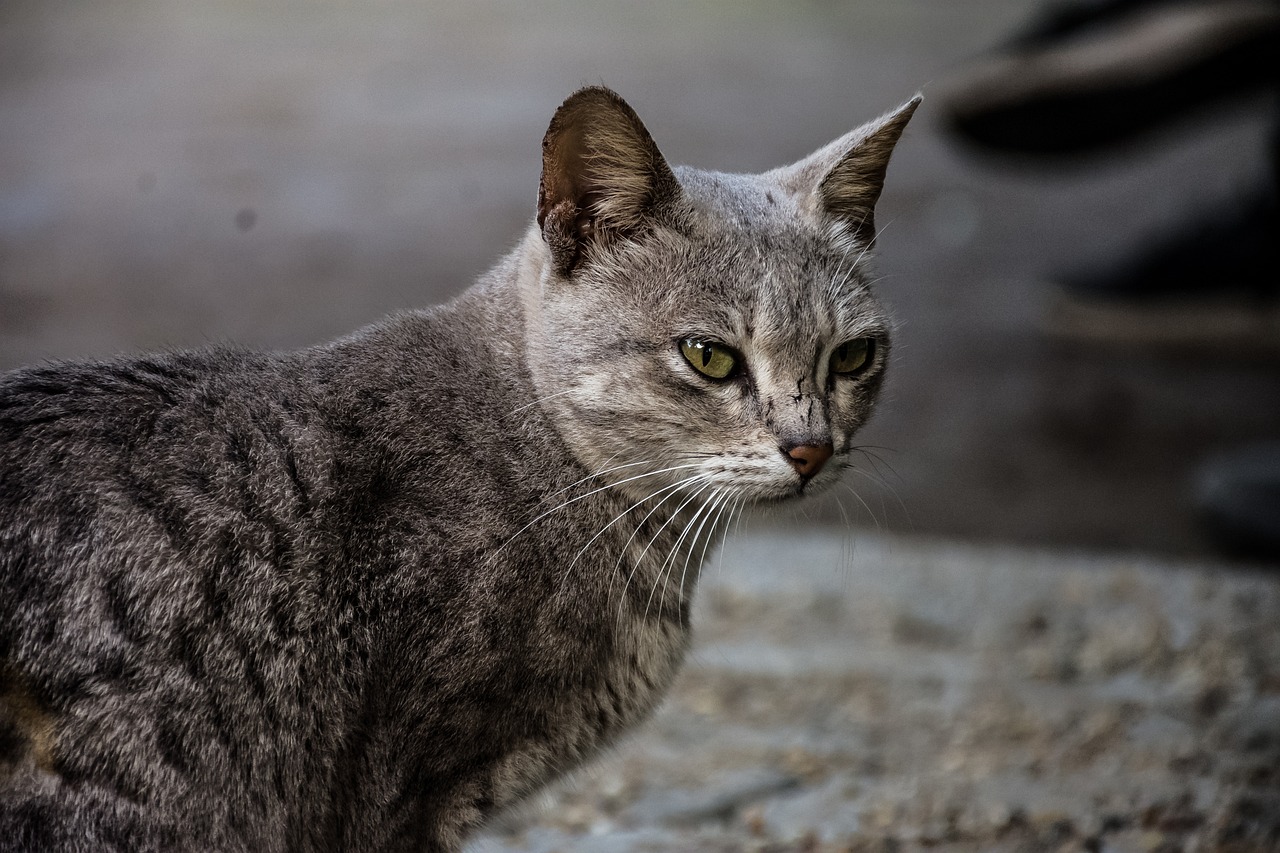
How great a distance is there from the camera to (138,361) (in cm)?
201

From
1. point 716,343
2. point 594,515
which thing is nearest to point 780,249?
point 716,343

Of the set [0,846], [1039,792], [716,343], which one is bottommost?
[1039,792]

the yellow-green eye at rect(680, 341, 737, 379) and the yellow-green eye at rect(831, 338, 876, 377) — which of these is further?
the yellow-green eye at rect(831, 338, 876, 377)

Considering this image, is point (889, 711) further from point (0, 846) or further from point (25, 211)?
point (25, 211)

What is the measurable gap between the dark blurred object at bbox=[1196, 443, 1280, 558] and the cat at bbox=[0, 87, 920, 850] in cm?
327

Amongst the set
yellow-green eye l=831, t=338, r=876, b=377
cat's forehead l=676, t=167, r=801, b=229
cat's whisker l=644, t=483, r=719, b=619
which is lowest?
cat's whisker l=644, t=483, r=719, b=619

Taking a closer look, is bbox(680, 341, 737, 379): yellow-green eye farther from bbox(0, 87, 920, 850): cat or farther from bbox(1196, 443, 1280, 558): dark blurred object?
bbox(1196, 443, 1280, 558): dark blurred object

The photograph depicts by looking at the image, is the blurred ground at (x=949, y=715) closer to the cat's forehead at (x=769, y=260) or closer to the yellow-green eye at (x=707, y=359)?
the yellow-green eye at (x=707, y=359)

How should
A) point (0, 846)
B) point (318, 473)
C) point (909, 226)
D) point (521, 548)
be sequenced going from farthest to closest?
point (909, 226) < point (521, 548) < point (318, 473) < point (0, 846)

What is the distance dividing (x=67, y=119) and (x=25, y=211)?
0.60m

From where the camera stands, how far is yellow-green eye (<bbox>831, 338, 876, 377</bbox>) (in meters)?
2.27

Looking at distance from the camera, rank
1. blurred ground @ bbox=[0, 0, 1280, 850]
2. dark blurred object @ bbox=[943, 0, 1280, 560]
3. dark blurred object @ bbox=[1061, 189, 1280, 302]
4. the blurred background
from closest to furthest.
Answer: blurred ground @ bbox=[0, 0, 1280, 850] → dark blurred object @ bbox=[943, 0, 1280, 560] → the blurred background → dark blurred object @ bbox=[1061, 189, 1280, 302]

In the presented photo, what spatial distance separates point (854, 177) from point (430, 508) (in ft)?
3.25

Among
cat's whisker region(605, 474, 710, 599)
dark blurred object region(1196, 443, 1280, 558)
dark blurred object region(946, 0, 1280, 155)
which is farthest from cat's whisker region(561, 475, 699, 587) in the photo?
dark blurred object region(946, 0, 1280, 155)
